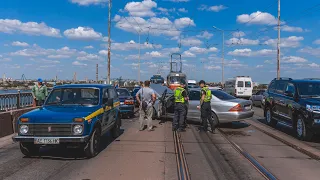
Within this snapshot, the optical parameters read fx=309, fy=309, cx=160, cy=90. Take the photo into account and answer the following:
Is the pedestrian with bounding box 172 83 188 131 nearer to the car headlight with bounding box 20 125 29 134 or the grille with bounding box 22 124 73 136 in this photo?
the grille with bounding box 22 124 73 136

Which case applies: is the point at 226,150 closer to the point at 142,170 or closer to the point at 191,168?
the point at 191,168

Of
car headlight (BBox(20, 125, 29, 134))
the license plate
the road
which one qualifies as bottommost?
→ the road

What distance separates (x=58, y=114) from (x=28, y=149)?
3.98ft

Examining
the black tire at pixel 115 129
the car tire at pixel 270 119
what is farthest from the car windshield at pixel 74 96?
the car tire at pixel 270 119

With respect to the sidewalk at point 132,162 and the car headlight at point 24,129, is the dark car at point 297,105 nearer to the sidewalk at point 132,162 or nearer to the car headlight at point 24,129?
the sidewalk at point 132,162

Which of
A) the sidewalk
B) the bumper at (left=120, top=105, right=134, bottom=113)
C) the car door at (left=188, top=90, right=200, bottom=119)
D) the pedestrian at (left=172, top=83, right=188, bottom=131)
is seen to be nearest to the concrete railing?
the sidewalk

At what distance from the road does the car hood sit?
921 mm

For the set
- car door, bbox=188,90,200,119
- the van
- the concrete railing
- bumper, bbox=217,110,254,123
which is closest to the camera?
the concrete railing

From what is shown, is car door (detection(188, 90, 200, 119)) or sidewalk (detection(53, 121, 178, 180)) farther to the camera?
car door (detection(188, 90, 200, 119))

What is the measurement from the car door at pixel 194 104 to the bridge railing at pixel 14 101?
7.41 meters

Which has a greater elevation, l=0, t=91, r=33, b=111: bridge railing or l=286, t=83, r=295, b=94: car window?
l=286, t=83, r=295, b=94: car window

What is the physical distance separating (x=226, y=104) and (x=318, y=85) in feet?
10.6

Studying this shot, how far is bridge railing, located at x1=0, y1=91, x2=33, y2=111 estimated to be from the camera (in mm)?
12268

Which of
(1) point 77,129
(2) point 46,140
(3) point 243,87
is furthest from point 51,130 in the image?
(3) point 243,87
